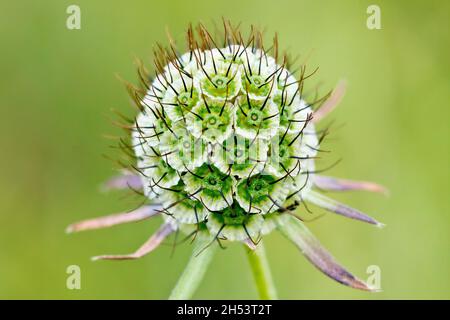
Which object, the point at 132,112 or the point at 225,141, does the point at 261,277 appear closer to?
the point at 225,141

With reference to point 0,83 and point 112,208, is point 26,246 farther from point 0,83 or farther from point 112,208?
point 0,83

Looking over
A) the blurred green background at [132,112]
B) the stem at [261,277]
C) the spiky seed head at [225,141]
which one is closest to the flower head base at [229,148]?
the spiky seed head at [225,141]

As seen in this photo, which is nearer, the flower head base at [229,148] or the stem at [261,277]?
the flower head base at [229,148]

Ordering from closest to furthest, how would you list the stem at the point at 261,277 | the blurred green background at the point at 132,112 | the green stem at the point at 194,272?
the green stem at the point at 194,272 → the stem at the point at 261,277 → the blurred green background at the point at 132,112

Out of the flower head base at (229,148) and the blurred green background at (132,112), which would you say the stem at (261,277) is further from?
the blurred green background at (132,112)

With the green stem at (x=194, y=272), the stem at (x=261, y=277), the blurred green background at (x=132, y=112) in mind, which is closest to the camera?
the green stem at (x=194, y=272)

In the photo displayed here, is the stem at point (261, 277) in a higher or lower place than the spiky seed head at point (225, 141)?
lower
